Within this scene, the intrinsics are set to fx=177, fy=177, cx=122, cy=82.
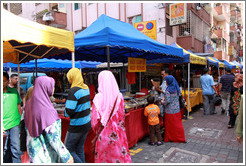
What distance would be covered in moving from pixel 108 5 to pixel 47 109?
1464 centimetres

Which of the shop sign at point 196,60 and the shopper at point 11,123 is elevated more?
the shop sign at point 196,60

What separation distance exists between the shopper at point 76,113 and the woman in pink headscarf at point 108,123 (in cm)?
16

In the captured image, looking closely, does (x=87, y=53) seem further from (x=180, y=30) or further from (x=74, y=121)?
(x=180, y=30)

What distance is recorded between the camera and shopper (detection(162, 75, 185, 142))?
4.50 m

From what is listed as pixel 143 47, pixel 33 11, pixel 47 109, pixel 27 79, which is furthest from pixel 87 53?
pixel 33 11

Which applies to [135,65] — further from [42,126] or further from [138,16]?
[138,16]

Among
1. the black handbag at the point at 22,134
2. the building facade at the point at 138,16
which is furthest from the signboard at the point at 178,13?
the black handbag at the point at 22,134

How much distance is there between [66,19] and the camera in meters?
18.0

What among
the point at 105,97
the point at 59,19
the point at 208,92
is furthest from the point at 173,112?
the point at 59,19

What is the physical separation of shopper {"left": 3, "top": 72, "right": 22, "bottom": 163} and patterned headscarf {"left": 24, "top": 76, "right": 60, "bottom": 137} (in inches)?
36.3

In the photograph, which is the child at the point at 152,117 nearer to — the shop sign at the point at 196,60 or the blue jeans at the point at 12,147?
the blue jeans at the point at 12,147

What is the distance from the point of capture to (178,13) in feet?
37.8

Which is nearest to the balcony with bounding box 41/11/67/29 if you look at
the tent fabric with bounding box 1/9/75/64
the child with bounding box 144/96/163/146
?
the tent fabric with bounding box 1/9/75/64

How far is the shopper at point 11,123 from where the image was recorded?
2.76 meters
